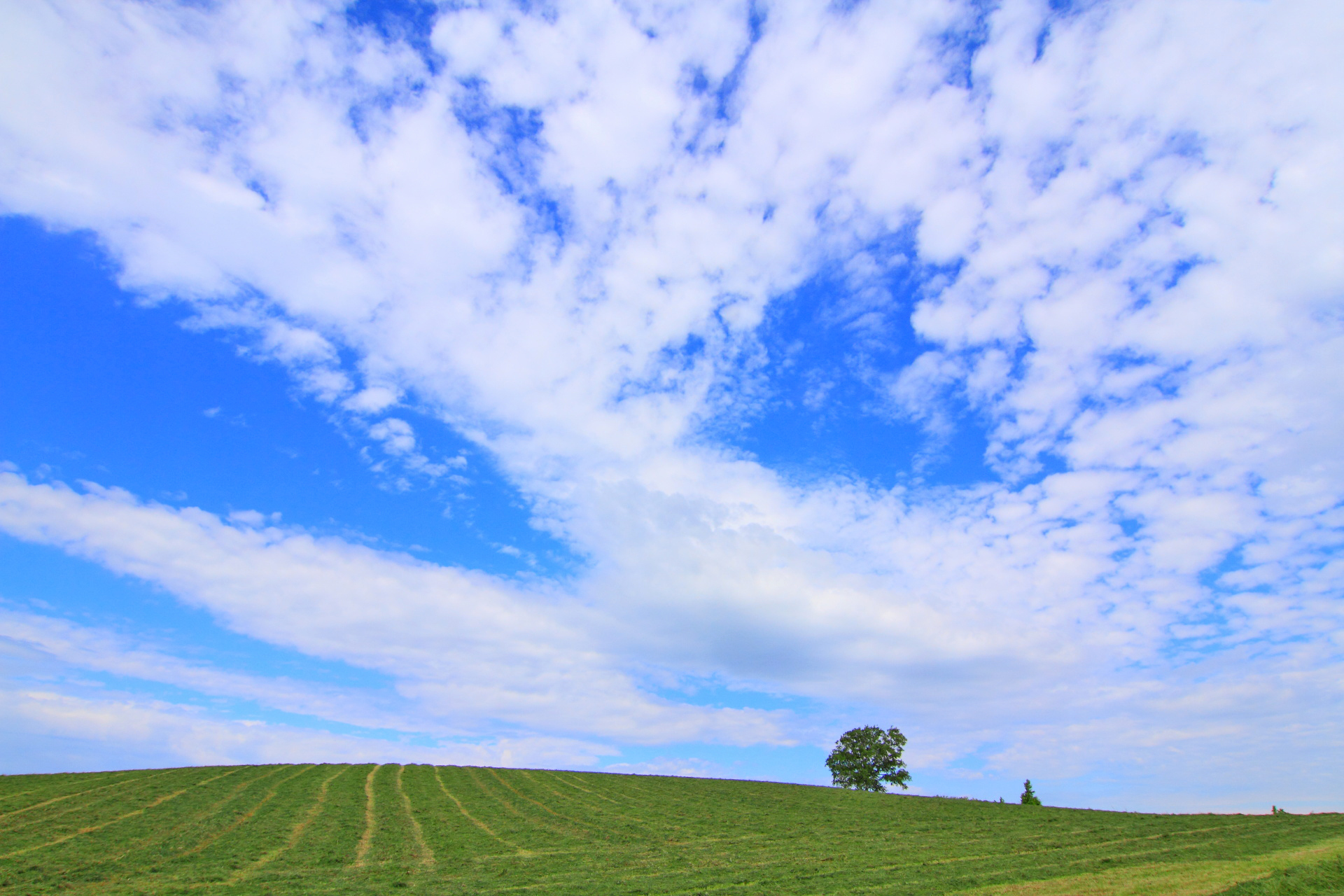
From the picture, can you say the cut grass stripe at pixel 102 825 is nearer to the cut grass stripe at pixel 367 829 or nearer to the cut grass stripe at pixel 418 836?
the cut grass stripe at pixel 367 829

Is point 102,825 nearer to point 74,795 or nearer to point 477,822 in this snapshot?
point 74,795

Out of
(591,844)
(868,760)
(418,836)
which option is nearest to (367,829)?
(418,836)

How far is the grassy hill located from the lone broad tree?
43.7 metres

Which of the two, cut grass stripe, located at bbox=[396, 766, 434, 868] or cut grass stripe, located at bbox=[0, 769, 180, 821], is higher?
cut grass stripe, located at bbox=[0, 769, 180, 821]

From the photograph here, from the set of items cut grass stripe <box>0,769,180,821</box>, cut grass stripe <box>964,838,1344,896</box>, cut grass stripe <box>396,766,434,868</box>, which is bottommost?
cut grass stripe <box>964,838,1344,896</box>

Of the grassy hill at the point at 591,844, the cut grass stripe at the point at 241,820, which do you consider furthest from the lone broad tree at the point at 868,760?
the cut grass stripe at the point at 241,820

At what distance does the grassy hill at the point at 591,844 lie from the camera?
66.4ft

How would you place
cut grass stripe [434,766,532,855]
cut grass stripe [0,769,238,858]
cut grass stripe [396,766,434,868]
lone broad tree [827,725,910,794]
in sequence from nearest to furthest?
1. cut grass stripe [0,769,238,858]
2. cut grass stripe [396,766,434,868]
3. cut grass stripe [434,766,532,855]
4. lone broad tree [827,725,910,794]

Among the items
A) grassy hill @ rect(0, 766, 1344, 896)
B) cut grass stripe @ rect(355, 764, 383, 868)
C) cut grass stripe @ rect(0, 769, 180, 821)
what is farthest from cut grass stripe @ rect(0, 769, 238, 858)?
cut grass stripe @ rect(355, 764, 383, 868)

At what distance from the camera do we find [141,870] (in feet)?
71.2

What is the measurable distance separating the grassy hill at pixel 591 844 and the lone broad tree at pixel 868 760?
43.7m

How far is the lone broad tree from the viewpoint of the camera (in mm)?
83188

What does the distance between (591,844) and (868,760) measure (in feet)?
222

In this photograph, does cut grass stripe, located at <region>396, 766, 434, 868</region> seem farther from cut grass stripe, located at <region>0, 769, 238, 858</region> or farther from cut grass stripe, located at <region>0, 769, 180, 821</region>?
cut grass stripe, located at <region>0, 769, 180, 821</region>
